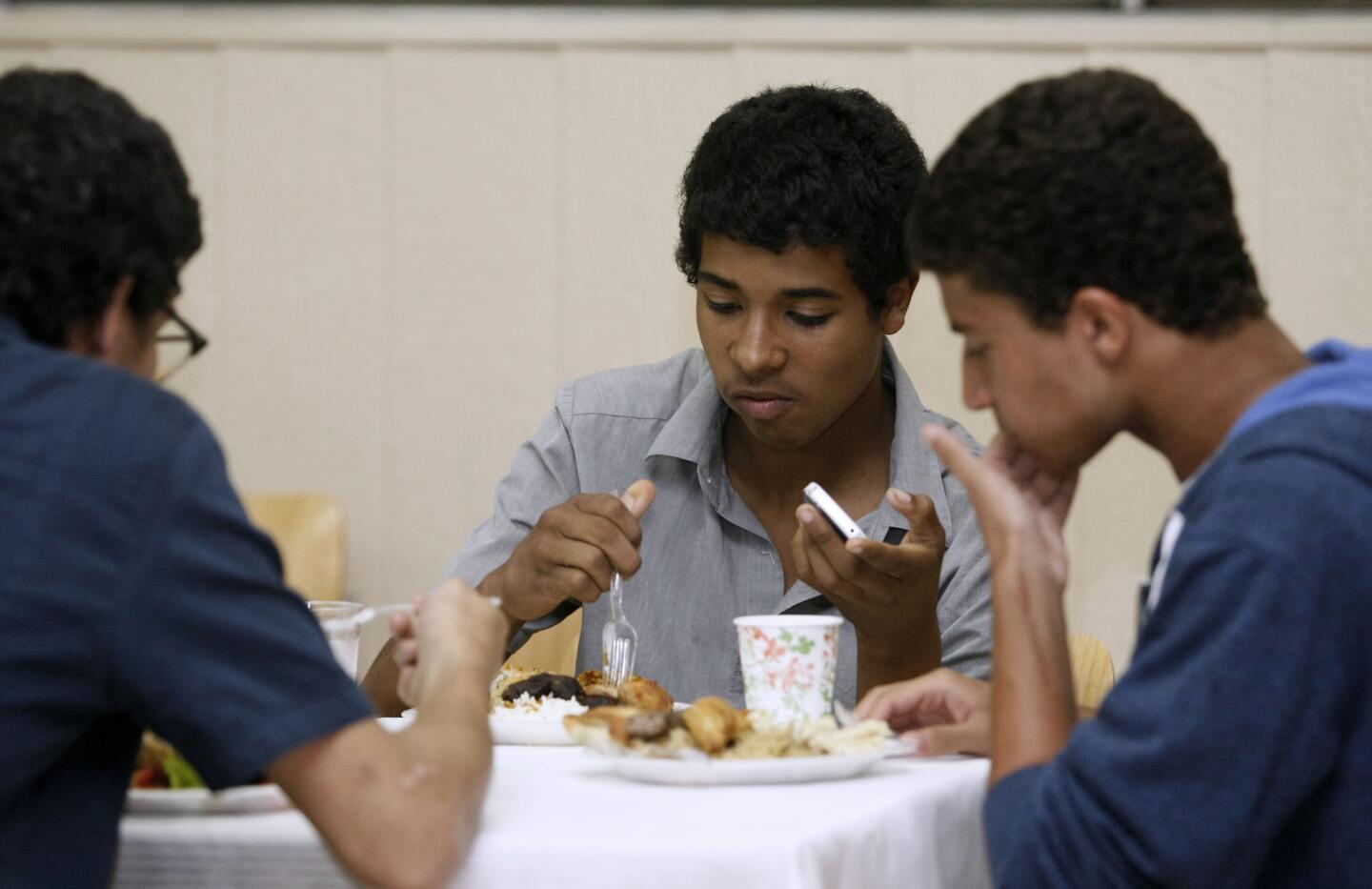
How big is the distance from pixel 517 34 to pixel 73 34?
1.00 meters

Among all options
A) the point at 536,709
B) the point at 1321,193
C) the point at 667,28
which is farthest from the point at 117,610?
the point at 1321,193

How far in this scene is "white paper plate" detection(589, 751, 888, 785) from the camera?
3.89 ft

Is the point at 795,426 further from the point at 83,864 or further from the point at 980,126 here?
the point at 83,864

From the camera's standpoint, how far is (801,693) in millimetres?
1402

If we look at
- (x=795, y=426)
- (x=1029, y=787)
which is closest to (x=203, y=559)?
(x=1029, y=787)

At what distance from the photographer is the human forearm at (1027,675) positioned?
116cm

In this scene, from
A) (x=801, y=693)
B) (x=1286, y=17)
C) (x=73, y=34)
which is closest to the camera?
(x=801, y=693)

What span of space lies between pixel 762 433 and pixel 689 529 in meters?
0.19

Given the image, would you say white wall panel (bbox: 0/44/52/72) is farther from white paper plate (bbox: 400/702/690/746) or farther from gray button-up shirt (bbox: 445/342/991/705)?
white paper plate (bbox: 400/702/690/746)

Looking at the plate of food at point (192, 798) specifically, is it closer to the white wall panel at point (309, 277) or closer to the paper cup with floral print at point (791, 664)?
the paper cup with floral print at point (791, 664)

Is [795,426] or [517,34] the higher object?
[517,34]

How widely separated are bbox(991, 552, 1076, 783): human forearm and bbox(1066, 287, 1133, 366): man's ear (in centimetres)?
18

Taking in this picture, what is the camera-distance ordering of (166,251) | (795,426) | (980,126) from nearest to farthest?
(166,251) → (980,126) → (795,426)

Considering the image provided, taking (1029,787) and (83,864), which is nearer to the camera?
(83,864)
